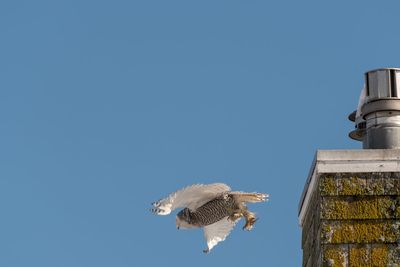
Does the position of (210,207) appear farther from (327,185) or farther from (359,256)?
(359,256)

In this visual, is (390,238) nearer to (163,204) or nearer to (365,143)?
(365,143)

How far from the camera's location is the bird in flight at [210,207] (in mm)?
8977

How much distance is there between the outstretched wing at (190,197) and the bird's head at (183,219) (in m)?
0.06

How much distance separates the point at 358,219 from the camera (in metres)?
8.36

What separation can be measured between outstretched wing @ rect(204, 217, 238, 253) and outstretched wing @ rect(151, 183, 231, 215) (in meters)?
0.28

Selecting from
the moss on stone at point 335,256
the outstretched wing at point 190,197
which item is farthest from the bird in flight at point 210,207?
the moss on stone at point 335,256

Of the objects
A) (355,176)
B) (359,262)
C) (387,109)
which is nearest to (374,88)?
(387,109)

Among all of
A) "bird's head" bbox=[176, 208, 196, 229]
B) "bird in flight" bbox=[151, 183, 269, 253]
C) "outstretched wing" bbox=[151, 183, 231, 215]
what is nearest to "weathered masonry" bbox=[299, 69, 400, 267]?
"bird in flight" bbox=[151, 183, 269, 253]

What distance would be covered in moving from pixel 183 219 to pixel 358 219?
1.44 meters

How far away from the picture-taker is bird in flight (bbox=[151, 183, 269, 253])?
8977 millimetres

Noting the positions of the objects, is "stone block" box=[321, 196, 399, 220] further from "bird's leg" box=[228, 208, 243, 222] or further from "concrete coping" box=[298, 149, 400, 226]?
"bird's leg" box=[228, 208, 243, 222]

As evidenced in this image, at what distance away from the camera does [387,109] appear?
891 centimetres

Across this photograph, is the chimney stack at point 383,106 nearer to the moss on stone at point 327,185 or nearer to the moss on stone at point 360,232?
the moss on stone at point 327,185

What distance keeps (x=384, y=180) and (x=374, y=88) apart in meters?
0.83
